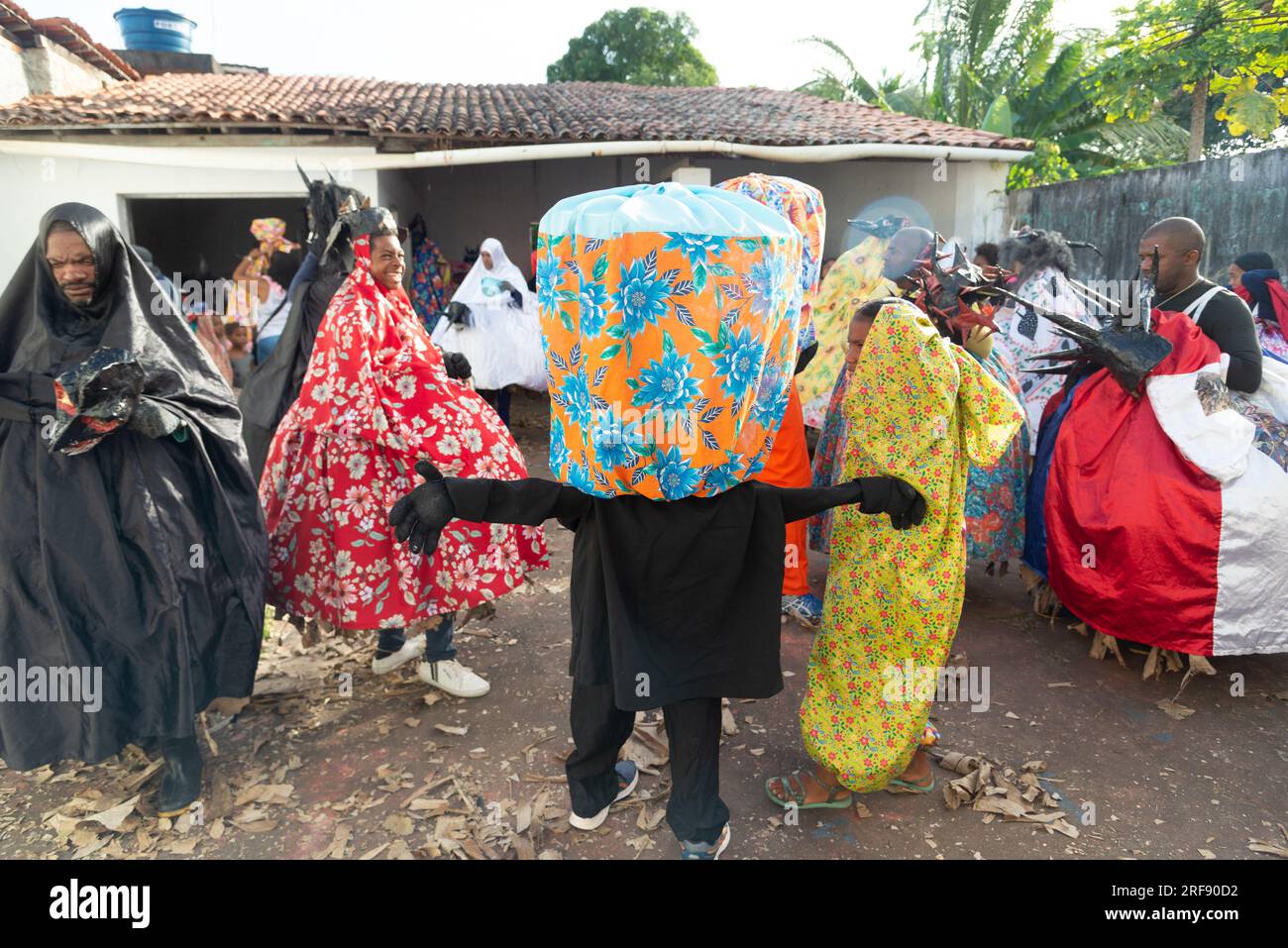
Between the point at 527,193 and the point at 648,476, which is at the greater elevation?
the point at 527,193

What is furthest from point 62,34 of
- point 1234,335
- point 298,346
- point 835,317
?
point 1234,335

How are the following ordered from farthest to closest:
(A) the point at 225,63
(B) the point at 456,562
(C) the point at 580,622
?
(A) the point at 225,63
(B) the point at 456,562
(C) the point at 580,622

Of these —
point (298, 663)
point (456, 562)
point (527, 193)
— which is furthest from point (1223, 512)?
point (527, 193)

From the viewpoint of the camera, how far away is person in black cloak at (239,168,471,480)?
3703mm

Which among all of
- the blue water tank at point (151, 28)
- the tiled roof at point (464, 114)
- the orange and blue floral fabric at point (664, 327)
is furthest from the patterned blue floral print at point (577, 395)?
the blue water tank at point (151, 28)

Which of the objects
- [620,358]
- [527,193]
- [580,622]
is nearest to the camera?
[620,358]

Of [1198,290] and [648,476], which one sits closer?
[648,476]

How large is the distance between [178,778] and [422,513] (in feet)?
5.20

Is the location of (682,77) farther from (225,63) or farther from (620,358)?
(620,358)

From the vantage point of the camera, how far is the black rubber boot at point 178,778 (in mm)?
2773

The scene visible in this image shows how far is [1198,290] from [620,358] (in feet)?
10.8

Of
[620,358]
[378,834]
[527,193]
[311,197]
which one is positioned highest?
[527,193]

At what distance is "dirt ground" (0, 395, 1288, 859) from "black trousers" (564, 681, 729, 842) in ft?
0.88

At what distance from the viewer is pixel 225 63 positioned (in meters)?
16.5
